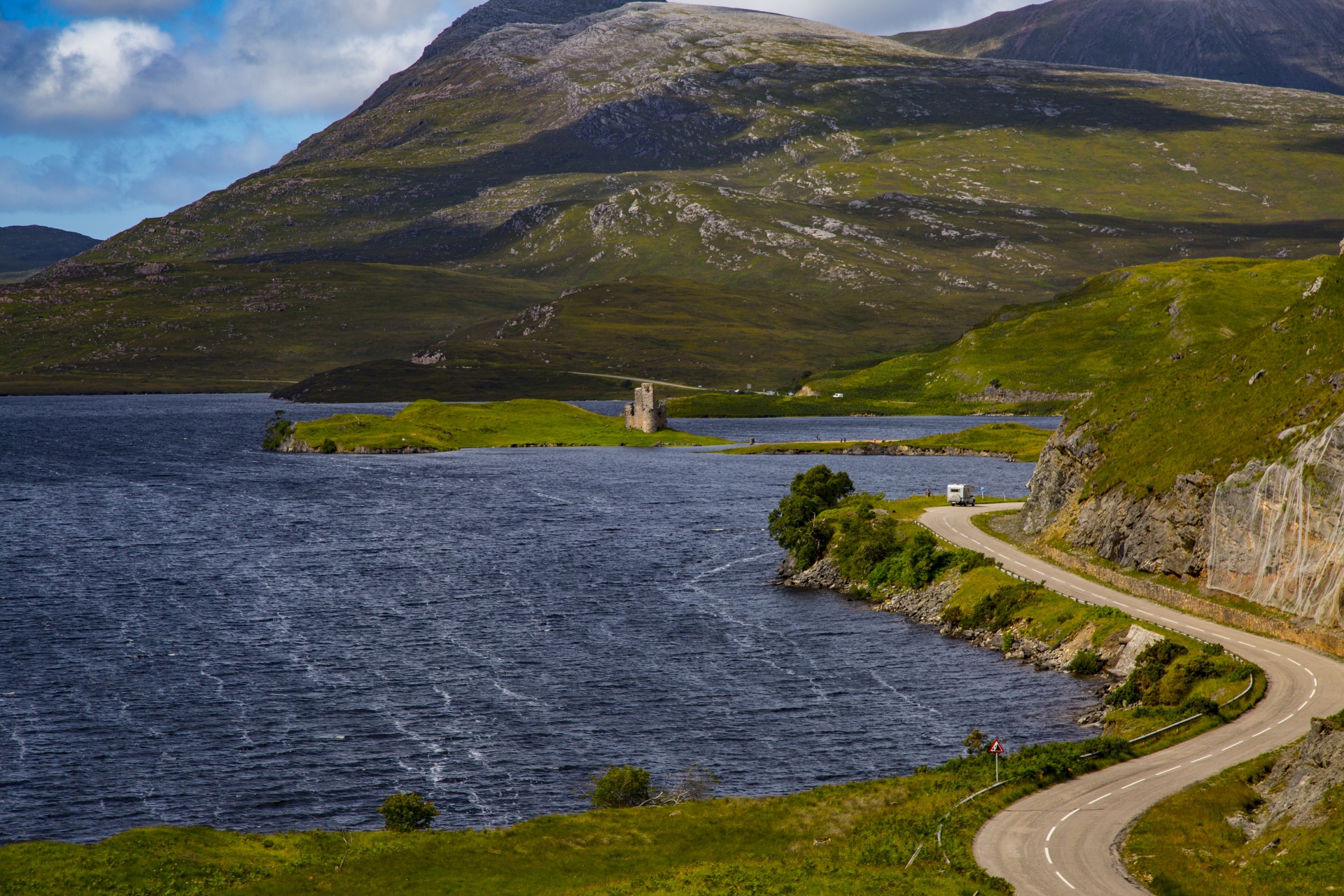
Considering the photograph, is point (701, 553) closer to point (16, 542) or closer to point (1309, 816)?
point (16, 542)

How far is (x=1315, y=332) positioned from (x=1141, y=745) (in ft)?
170

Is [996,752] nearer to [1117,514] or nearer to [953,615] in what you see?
[953,615]

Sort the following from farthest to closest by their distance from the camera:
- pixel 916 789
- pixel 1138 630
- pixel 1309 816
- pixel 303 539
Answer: pixel 303 539, pixel 1138 630, pixel 916 789, pixel 1309 816

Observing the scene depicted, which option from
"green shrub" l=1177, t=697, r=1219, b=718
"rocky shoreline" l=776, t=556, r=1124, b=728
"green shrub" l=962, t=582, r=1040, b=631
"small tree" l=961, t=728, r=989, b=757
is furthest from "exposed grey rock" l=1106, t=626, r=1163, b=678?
"small tree" l=961, t=728, r=989, b=757

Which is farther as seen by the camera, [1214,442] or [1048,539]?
[1048,539]

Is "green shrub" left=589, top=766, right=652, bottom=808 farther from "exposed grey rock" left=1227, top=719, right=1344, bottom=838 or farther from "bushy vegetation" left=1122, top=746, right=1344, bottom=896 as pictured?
"exposed grey rock" left=1227, top=719, right=1344, bottom=838

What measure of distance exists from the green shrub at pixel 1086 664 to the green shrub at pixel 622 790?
36.0 meters

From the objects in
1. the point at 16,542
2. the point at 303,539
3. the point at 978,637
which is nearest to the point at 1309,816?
the point at 978,637

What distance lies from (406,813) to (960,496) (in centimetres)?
10123

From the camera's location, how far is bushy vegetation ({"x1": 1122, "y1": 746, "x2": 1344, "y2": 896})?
136 ft

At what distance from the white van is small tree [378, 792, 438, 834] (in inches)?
3910

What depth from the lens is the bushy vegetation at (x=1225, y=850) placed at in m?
41.5

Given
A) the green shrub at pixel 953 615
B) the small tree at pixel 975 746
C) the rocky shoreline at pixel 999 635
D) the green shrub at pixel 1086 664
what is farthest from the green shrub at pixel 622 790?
the green shrub at pixel 953 615

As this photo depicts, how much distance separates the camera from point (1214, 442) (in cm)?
9394
